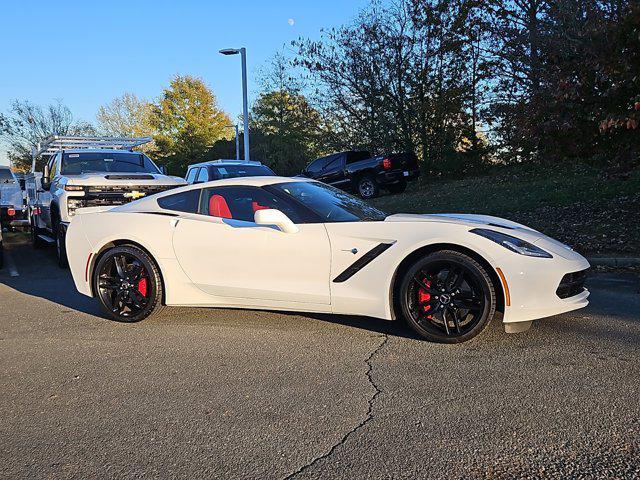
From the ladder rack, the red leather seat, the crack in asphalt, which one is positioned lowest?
the crack in asphalt

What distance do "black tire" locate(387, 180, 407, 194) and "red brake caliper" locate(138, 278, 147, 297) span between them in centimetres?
1450

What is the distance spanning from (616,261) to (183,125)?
4747cm

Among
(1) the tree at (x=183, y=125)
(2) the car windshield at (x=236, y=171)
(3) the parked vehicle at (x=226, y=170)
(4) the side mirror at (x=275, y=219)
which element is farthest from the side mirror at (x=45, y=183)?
(1) the tree at (x=183, y=125)

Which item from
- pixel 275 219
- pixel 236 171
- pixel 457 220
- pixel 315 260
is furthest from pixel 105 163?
pixel 457 220

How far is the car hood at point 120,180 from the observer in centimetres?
901

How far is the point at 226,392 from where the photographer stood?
371 centimetres

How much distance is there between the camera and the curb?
7.78m

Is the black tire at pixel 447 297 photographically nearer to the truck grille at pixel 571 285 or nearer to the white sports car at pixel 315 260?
the white sports car at pixel 315 260

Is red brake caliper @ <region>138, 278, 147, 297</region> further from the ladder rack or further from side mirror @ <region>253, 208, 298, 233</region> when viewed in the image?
the ladder rack

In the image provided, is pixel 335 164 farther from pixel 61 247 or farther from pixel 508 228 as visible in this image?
pixel 508 228

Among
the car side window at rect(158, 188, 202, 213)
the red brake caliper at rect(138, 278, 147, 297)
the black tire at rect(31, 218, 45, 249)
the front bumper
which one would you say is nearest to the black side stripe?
the front bumper

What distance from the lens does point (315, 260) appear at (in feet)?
15.8

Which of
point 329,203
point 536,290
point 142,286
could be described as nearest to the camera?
point 536,290

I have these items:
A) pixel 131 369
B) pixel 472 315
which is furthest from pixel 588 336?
pixel 131 369
